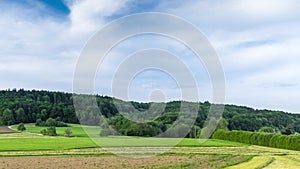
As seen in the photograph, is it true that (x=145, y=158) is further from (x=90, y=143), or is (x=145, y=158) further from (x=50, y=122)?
(x=50, y=122)

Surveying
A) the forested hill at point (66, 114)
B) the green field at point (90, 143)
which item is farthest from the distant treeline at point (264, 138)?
the forested hill at point (66, 114)

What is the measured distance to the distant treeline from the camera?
44344 mm

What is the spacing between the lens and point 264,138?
169ft

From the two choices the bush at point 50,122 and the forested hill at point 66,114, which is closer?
the forested hill at point 66,114

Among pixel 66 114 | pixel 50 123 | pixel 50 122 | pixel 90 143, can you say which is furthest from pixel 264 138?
pixel 66 114

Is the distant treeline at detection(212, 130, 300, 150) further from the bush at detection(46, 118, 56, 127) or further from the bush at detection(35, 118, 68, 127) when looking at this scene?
the bush at detection(46, 118, 56, 127)

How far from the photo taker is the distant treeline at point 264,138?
145ft

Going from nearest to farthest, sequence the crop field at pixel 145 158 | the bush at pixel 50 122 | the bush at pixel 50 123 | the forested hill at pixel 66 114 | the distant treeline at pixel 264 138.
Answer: the crop field at pixel 145 158 < the distant treeline at pixel 264 138 < the forested hill at pixel 66 114 < the bush at pixel 50 122 < the bush at pixel 50 123

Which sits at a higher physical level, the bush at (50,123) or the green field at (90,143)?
the bush at (50,123)

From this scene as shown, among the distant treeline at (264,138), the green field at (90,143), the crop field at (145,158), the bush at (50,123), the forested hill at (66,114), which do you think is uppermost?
the forested hill at (66,114)

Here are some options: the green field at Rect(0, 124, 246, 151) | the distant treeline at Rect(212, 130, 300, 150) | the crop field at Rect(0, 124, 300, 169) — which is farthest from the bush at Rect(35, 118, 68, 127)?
the distant treeline at Rect(212, 130, 300, 150)

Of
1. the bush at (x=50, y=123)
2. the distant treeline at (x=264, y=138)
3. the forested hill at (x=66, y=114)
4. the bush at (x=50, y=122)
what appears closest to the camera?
the distant treeline at (x=264, y=138)

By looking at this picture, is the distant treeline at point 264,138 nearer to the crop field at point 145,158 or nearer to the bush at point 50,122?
→ the crop field at point 145,158

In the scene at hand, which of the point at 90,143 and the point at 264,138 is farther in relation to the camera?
the point at 264,138
